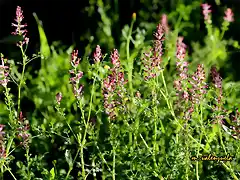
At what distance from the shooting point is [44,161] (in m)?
3.11

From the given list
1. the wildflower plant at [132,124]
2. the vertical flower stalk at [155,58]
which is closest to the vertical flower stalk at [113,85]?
the wildflower plant at [132,124]

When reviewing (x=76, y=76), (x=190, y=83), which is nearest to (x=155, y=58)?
(x=190, y=83)

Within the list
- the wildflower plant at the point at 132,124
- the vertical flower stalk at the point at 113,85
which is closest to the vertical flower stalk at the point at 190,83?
the wildflower plant at the point at 132,124

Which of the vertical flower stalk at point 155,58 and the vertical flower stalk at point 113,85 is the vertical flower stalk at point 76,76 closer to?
the vertical flower stalk at point 113,85

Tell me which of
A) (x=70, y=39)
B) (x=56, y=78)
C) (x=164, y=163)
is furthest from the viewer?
(x=70, y=39)

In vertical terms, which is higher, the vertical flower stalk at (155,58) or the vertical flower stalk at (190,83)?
the vertical flower stalk at (155,58)

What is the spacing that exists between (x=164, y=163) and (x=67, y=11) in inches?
113

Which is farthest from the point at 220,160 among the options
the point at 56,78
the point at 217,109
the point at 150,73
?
the point at 56,78

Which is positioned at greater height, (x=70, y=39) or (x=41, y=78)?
(x=70, y=39)

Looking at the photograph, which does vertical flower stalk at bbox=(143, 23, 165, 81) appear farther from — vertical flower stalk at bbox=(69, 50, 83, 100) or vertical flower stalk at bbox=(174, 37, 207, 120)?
vertical flower stalk at bbox=(69, 50, 83, 100)

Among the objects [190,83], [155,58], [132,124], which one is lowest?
[132,124]

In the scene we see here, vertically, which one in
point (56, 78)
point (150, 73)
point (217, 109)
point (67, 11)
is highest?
point (67, 11)

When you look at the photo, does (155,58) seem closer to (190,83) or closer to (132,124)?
(190,83)

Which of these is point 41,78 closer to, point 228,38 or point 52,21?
point 52,21
